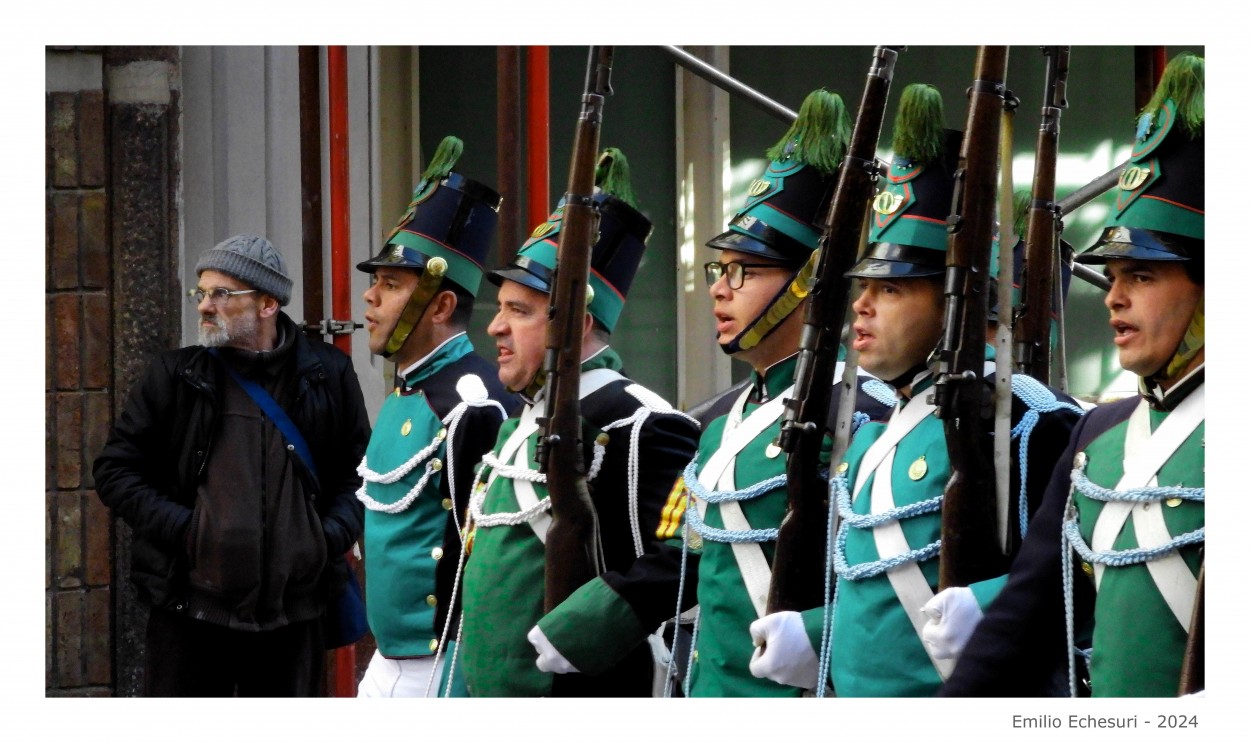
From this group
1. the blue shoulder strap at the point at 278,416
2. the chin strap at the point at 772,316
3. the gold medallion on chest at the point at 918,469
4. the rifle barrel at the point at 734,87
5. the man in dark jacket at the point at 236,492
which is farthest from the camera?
the rifle barrel at the point at 734,87

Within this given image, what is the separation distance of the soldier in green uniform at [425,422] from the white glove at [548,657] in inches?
19.8

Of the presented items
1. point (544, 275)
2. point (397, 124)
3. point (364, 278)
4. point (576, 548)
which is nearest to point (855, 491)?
point (576, 548)

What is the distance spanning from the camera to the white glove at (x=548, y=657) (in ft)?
11.5

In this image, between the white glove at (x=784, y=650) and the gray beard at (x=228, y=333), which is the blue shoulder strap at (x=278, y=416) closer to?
the gray beard at (x=228, y=333)

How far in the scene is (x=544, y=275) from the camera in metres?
3.92

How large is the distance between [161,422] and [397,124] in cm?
198

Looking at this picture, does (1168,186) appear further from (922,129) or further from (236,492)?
(236,492)

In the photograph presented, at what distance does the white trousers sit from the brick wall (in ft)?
5.12

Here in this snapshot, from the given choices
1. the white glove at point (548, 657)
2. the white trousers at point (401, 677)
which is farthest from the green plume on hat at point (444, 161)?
the white glove at point (548, 657)

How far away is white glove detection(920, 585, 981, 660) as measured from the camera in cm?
287

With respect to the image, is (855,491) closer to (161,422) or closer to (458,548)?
(458,548)

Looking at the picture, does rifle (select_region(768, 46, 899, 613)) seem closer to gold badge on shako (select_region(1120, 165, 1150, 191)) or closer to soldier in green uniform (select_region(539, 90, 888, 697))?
soldier in green uniform (select_region(539, 90, 888, 697))

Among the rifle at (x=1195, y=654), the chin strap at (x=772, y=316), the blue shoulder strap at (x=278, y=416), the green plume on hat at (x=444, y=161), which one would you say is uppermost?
the green plume on hat at (x=444, y=161)

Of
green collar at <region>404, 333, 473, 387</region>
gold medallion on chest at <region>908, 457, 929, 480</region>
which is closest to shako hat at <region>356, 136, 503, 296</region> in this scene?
green collar at <region>404, 333, 473, 387</region>
